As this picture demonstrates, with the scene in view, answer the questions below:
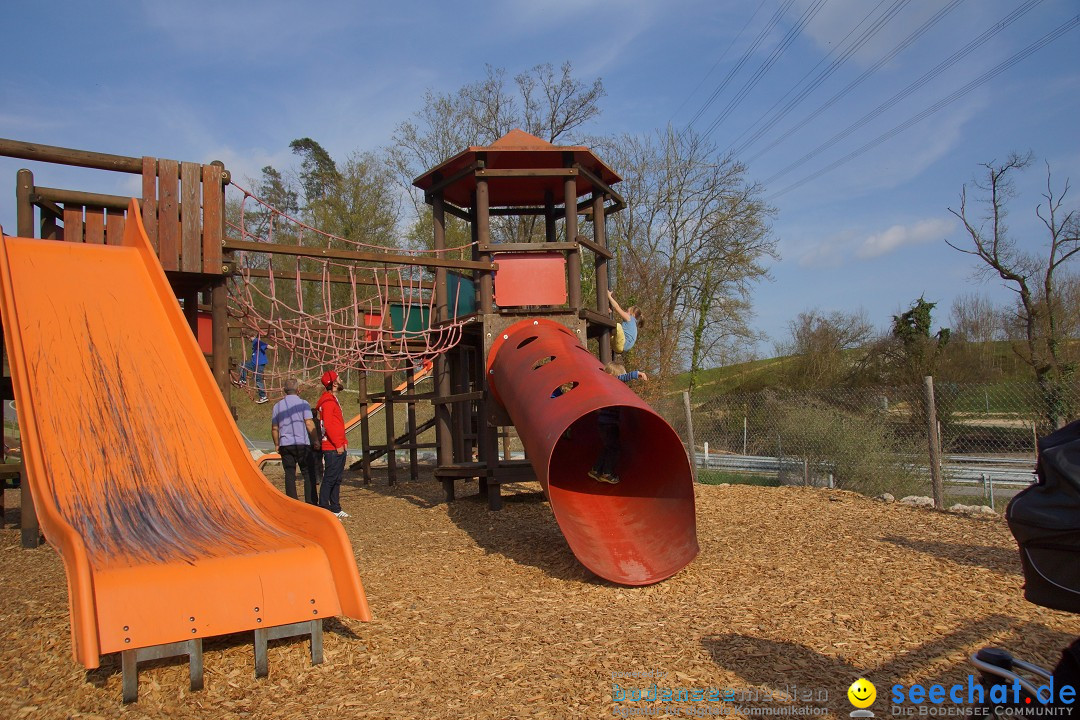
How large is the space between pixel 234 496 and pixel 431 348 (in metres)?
4.12

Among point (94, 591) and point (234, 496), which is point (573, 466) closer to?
point (234, 496)

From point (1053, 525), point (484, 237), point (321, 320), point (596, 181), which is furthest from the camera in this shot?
point (596, 181)

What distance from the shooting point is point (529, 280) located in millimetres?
7945

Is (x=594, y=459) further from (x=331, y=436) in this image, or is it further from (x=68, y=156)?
(x=68, y=156)

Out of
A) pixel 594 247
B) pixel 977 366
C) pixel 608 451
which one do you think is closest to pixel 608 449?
pixel 608 451

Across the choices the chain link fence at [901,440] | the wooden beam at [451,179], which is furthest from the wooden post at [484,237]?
the chain link fence at [901,440]

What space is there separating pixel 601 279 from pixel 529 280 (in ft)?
4.58

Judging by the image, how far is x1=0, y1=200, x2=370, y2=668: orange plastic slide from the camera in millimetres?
3490

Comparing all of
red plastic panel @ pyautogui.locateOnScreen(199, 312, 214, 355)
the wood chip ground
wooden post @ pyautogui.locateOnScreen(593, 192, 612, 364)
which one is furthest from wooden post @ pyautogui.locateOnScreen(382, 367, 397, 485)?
the wood chip ground

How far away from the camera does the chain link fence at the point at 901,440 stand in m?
10.2

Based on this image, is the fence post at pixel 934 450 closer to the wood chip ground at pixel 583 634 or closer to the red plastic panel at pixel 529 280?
the wood chip ground at pixel 583 634

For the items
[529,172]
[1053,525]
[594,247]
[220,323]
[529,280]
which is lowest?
[1053,525]

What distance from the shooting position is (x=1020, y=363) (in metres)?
21.6

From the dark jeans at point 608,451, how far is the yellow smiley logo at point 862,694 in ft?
11.4
